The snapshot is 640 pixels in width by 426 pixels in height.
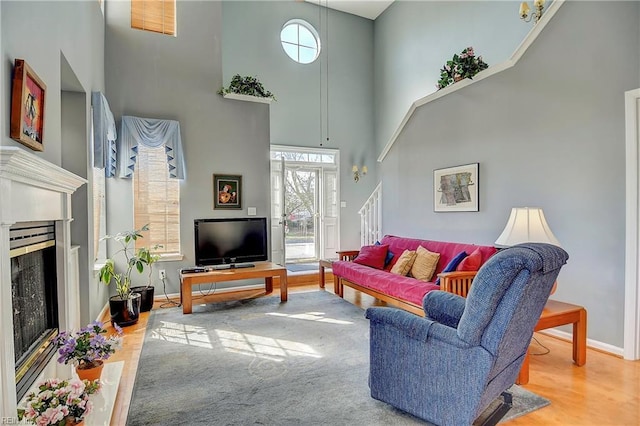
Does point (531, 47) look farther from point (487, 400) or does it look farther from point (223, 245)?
point (223, 245)

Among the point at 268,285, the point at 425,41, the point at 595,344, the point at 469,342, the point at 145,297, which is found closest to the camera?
the point at 469,342

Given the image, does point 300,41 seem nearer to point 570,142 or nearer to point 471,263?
point 570,142

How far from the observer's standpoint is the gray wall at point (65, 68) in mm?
1704

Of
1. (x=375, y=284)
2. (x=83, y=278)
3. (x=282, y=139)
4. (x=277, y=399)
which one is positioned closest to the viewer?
(x=277, y=399)

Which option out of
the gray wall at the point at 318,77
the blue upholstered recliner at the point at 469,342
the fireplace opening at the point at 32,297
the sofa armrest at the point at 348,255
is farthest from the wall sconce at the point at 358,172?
the fireplace opening at the point at 32,297

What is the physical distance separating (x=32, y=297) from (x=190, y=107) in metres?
3.57

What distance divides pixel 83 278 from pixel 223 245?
68.2 inches

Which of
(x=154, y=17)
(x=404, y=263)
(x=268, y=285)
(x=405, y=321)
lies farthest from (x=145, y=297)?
(x=154, y=17)

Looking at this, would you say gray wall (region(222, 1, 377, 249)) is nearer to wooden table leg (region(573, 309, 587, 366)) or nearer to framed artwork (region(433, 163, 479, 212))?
framed artwork (region(433, 163, 479, 212))

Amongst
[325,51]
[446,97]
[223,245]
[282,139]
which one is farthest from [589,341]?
[325,51]

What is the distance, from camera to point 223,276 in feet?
14.3

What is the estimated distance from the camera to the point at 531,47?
3.60 meters

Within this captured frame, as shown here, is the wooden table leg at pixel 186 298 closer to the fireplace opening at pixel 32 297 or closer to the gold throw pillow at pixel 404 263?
the fireplace opening at pixel 32 297

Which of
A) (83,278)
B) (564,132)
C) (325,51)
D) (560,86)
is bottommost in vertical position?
(83,278)
